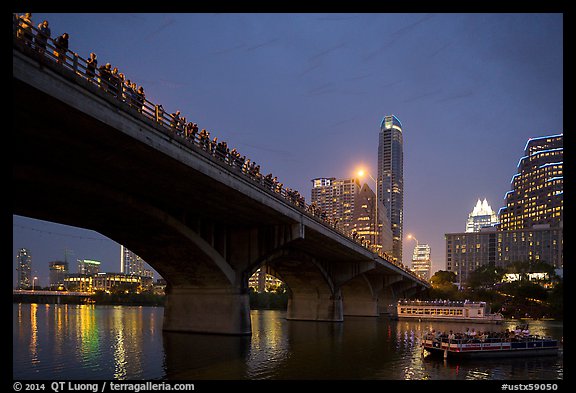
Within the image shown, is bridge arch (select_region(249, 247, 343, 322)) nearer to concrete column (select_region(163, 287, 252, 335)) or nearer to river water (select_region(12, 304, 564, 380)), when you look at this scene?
Answer: concrete column (select_region(163, 287, 252, 335))

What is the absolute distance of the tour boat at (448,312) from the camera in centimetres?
8406

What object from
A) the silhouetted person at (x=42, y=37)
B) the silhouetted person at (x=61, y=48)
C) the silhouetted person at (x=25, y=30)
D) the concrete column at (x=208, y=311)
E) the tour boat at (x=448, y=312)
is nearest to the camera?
the silhouetted person at (x=25, y=30)

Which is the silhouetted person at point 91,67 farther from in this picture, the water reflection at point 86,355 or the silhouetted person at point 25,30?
the water reflection at point 86,355

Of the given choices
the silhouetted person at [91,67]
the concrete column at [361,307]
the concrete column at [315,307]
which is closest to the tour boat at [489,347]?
the silhouetted person at [91,67]

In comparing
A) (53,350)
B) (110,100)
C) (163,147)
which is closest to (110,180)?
(163,147)

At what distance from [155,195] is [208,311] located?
16866 mm

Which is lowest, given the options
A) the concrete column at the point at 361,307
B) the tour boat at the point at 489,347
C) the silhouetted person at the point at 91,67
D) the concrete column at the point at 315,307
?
the concrete column at the point at 361,307

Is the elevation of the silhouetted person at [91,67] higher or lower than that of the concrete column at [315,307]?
higher

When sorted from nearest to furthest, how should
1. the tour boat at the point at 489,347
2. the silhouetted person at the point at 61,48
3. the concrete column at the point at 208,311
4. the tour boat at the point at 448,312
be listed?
the silhouetted person at the point at 61,48
the tour boat at the point at 489,347
the concrete column at the point at 208,311
the tour boat at the point at 448,312

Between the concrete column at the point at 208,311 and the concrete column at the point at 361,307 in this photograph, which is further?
the concrete column at the point at 361,307

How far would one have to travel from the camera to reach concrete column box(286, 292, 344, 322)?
253ft

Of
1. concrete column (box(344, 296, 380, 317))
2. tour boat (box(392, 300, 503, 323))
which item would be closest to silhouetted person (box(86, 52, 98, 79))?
tour boat (box(392, 300, 503, 323))

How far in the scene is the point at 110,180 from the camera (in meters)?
31.9

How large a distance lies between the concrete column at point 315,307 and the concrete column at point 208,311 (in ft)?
96.4
